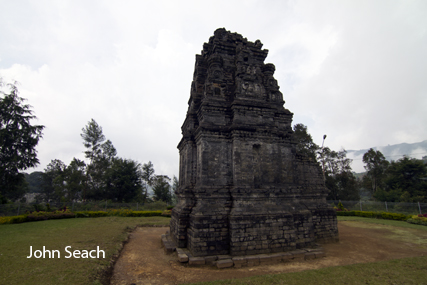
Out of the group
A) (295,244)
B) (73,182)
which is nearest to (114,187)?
(73,182)

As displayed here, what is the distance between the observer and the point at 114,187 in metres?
34.9

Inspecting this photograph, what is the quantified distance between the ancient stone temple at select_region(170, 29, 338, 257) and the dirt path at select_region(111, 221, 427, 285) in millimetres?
833

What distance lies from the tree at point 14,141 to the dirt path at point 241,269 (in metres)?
20.2

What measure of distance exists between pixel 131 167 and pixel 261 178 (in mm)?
31143

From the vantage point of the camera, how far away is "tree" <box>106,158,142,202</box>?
1375 inches

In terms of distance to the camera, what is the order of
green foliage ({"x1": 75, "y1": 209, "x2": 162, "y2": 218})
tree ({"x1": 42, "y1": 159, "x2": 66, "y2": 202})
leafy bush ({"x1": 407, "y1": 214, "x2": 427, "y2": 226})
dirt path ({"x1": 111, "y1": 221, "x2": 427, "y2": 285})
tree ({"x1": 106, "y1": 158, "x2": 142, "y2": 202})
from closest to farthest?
dirt path ({"x1": 111, "y1": 221, "x2": 427, "y2": 285}), leafy bush ({"x1": 407, "y1": 214, "x2": 427, "y2": 226}), green foliage ({"x1": 75, "y1": 209, "x2": 162, "y2": 218}), tree ({"x1": 106, "y1": 158, "x2": 142, "y2": 202}), tree ({"x1": 42, "y1": 159, "x2": 66, "y2": 202})

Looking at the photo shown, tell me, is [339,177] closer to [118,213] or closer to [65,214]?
[118,213]

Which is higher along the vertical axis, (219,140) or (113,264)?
(219,140)

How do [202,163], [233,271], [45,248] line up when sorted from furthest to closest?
[202,163], [45,248], [233,271]

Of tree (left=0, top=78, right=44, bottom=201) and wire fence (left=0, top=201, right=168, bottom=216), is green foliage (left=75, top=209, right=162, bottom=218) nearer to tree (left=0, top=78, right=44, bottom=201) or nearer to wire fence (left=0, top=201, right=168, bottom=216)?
wire fence (left=0, top=201, right=168, bottom=216)

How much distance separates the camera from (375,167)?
38.1m

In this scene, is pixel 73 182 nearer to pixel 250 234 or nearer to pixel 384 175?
pixel 250 234

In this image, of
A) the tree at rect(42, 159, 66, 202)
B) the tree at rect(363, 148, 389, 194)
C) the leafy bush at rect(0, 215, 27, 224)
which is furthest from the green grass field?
the tree at rect(42, 159, 66, 202)

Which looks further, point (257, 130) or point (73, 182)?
point (73, 182)
